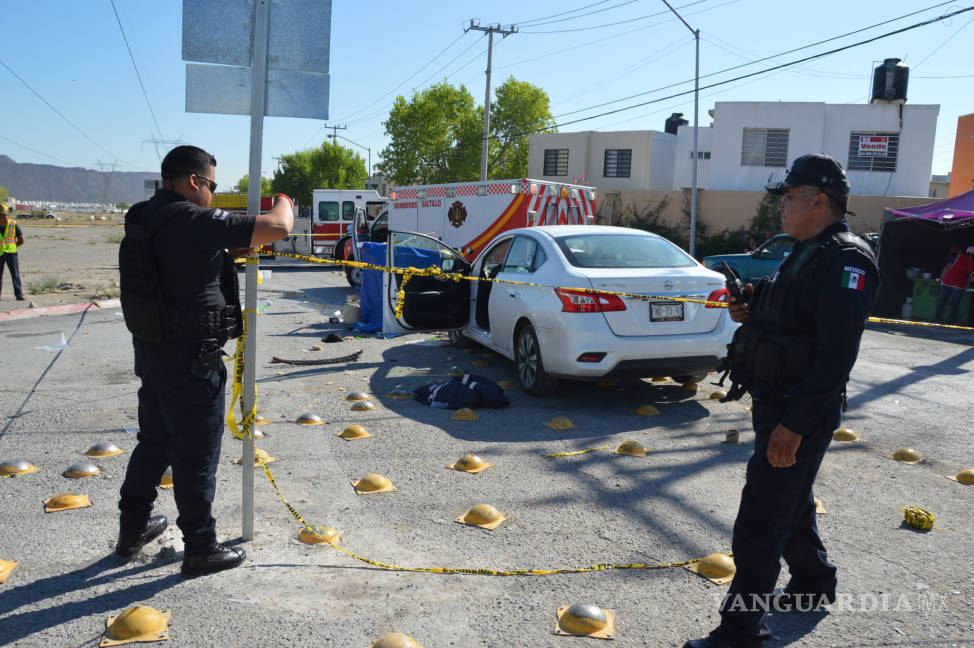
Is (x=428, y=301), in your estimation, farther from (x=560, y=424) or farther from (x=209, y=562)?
(x=209, y=562)

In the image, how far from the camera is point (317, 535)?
11.9ft

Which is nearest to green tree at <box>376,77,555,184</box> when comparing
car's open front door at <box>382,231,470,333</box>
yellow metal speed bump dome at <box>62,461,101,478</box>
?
car's open front door at <box>382,231,470,333</box>

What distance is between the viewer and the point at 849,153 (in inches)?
1182

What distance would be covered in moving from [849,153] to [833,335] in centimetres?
3164

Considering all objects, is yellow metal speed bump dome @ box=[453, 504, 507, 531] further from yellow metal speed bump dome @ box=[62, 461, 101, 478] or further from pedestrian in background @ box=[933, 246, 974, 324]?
pedestrian in background @ box=[933, 246, 974, 324]

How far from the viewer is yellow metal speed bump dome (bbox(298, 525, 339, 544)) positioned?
3611mm

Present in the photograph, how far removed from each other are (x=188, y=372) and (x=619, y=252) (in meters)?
4.55

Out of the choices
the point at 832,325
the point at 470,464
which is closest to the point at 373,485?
the point at 470,464

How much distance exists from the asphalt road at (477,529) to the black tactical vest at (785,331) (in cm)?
104

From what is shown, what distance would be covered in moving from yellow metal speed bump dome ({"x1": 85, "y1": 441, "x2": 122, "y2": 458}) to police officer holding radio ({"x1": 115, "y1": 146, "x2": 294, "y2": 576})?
5.59ft

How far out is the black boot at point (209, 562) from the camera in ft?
10.5

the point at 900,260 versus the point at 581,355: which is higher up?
the point at 900,260

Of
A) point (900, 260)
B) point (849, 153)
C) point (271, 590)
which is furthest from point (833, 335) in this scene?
point (849, 153)

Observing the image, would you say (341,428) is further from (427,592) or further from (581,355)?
(427,592)
